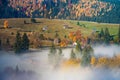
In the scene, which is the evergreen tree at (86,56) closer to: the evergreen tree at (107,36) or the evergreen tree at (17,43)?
the evergreen tree at (107,36)

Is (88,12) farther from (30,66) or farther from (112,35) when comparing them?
(30,66)

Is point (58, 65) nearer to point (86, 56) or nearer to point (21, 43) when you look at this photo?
point (86, 56)

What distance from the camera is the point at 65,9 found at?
16.6 ft

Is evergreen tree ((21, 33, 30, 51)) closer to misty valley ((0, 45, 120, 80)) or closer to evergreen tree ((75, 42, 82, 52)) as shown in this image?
misty valley ((0, 45, 120, 80))

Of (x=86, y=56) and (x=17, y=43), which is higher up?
(x=17, y=43)

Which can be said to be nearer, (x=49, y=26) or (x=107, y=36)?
(x=49, y=26)

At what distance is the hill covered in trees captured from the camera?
4.91m

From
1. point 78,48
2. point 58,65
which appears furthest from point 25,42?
point 78,48

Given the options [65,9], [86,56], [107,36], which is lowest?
[86,56]

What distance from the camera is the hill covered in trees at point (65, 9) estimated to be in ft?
16.1

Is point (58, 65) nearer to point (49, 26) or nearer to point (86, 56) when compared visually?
point (86, 56)

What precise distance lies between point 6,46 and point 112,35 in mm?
1434

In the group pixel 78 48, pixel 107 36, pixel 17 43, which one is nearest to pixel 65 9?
pixel 78 48

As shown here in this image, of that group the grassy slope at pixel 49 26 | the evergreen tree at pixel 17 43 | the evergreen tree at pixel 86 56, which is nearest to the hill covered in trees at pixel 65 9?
the grassy slope at pixel 49 26
